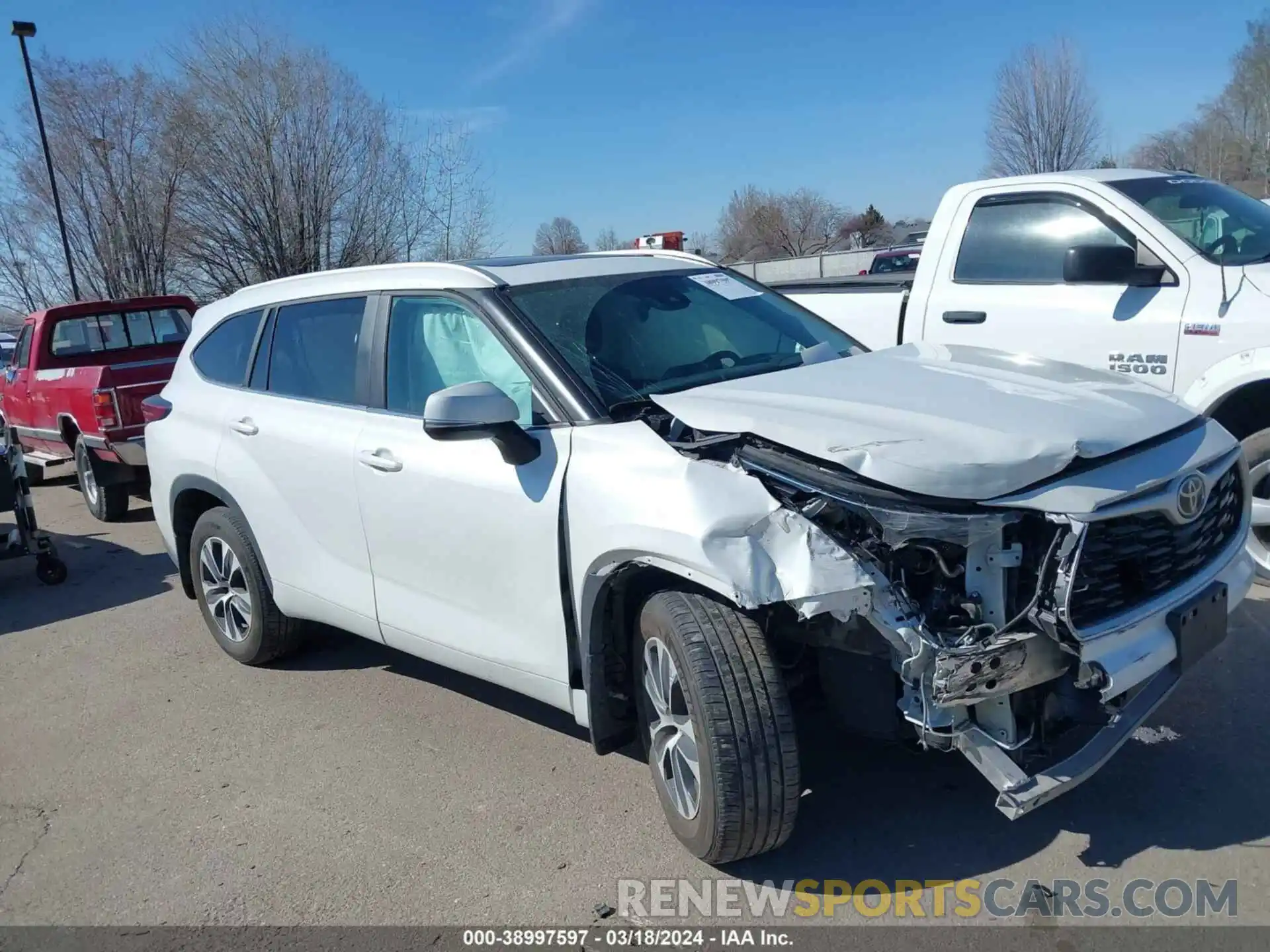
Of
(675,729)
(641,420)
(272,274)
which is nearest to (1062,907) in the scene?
(675,729)

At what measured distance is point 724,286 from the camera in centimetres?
461

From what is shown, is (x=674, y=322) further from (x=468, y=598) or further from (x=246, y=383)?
(x=246, y=383)

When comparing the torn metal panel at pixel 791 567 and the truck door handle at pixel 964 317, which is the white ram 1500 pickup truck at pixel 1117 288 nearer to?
the truck door handle at pixel 964 317

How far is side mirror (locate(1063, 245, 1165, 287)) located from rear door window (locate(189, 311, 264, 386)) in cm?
412

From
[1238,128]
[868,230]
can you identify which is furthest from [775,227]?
[1238,128]

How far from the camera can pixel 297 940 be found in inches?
125

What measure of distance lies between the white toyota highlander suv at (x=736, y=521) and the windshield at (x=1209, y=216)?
215cm

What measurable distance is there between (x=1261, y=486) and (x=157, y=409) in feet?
18.9

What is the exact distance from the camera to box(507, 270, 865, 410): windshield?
3795mm

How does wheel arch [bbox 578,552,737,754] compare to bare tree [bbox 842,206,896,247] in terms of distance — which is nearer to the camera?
wheel arch [bbox 578,552,737,754]

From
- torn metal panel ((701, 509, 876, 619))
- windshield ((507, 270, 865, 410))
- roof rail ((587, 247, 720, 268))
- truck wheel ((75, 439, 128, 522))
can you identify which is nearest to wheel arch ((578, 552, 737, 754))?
torn metal panel ((701, 509, 876, 619))

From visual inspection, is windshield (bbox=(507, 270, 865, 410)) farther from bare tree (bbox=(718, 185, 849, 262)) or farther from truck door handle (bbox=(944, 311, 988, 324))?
bare tree (bbox=(718, 185, 849, 262))

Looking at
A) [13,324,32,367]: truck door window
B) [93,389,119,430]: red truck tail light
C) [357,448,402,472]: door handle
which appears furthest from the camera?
[13,324,32,367]: truck door window

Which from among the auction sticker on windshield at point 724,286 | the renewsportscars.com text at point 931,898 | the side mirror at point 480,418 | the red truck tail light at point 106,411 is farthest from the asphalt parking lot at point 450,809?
the red truck tail light at point 106,411
